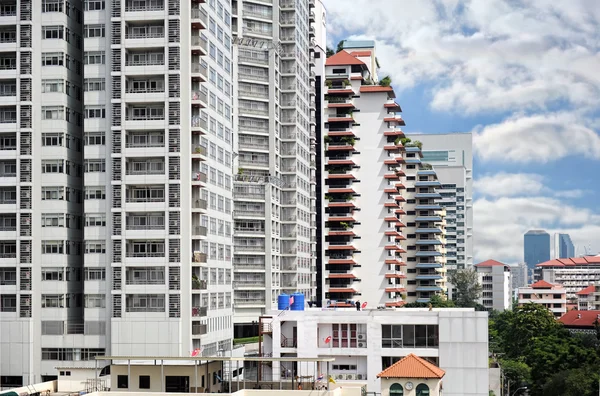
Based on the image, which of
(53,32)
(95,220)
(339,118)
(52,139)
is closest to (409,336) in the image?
(95,220)

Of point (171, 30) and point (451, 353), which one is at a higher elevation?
point (171, 30)

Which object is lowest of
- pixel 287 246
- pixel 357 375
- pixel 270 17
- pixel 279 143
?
pixel 357 375

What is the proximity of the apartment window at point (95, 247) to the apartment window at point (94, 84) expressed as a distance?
13841 millimetres

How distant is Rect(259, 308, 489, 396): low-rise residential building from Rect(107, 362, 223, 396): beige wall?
3.98m

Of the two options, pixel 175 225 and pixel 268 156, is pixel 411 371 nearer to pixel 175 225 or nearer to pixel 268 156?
pixel 175 225

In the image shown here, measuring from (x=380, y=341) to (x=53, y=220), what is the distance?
32.1 m

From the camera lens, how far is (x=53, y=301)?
297 ft

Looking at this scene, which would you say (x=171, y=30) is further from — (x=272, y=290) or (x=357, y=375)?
(x=272, y=290)

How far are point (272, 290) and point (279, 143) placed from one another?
21.2 meters

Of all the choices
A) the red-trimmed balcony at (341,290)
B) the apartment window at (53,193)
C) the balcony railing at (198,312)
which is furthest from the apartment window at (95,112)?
the red-trimmed balcony at (341,290)

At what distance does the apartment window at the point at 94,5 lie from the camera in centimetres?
9075

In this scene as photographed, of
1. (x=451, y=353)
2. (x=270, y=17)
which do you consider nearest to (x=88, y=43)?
(x=451, y=353)

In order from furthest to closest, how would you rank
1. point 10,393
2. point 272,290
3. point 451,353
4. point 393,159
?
point 393,159 → point 272,290 → point 451,353 → point 10,393

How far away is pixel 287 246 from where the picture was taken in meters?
142
